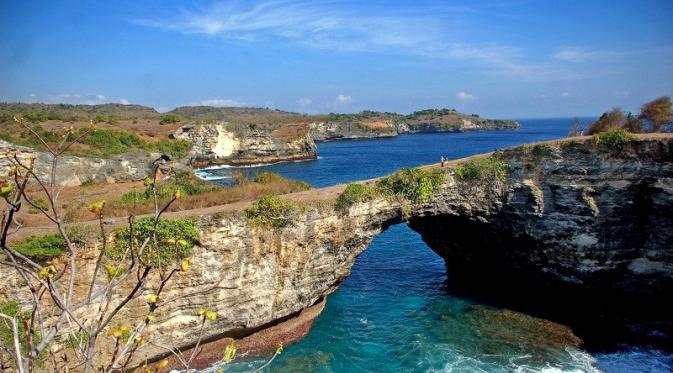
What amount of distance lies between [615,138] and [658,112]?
26.0 feet

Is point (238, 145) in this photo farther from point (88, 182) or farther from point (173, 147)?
point (88, 182)

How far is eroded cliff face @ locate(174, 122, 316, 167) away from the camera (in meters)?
70.5

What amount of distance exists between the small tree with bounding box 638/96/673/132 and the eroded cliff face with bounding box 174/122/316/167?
56721 mm

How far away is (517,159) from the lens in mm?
22078

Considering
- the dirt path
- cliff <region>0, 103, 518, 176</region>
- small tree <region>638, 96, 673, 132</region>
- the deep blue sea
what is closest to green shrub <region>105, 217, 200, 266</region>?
the dirt path

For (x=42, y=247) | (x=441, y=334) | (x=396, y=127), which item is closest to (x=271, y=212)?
(x=42, y=247)

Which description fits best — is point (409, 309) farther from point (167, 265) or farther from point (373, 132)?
point (373, 132)

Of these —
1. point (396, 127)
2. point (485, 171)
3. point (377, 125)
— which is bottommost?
point (485, 171)

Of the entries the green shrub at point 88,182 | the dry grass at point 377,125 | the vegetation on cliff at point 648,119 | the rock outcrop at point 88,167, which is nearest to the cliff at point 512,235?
the vegetation on cliff at point 648,119

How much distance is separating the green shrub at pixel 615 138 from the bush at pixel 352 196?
10.7 m

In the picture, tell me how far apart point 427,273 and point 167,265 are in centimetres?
1570

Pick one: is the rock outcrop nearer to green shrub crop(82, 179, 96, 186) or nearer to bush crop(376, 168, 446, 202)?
green shrub crop(82, 179, 96, 186)

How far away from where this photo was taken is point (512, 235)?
2262cm

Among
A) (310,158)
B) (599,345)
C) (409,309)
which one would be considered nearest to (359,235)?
(409,309)
